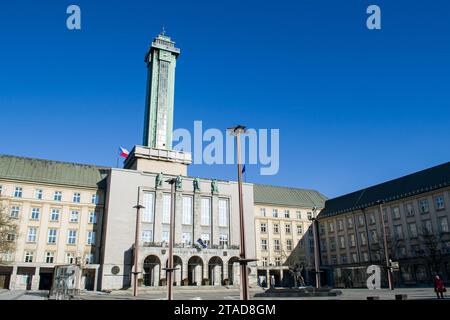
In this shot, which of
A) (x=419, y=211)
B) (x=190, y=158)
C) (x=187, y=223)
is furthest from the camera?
(x=190, y=158)

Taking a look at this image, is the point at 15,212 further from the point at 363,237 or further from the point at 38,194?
the point at 363,237

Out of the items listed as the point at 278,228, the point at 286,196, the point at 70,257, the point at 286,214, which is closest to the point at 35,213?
the point at 70,257

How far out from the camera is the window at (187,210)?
67625 millimetres

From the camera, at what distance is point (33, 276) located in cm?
5859

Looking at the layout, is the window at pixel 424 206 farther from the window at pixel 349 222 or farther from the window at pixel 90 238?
the window at pixel 90 238

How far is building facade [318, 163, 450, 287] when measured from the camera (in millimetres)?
58625

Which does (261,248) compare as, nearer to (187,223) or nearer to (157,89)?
(187,223)

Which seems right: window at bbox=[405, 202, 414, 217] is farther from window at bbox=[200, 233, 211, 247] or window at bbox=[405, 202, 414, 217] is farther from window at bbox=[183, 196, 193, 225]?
window at bbox=[183, 196, 193, 225]

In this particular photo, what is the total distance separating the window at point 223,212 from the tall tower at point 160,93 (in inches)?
572

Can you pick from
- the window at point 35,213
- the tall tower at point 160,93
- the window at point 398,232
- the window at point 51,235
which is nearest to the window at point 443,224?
the window at point 398,232

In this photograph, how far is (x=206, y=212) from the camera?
69625mm

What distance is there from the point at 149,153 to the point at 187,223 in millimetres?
14644
